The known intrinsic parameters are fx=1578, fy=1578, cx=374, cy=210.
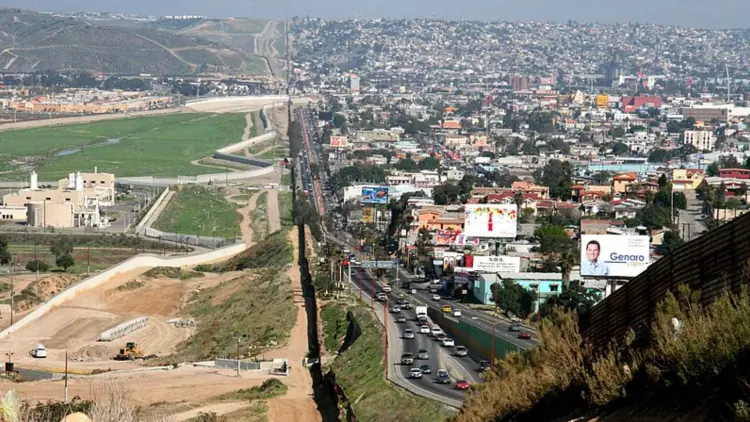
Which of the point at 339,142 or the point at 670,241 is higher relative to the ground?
the point at 670,241

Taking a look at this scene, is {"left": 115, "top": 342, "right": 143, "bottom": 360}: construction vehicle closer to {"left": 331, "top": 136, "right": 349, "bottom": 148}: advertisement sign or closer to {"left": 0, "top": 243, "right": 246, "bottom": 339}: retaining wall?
{"left": 0, "top": 243, "right": 246, "bottom": 339}: retaining wall

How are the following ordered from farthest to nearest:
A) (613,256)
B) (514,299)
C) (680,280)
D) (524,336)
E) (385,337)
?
(514,299) → (613,256) → (524,336) → (385,337) → (680,280)

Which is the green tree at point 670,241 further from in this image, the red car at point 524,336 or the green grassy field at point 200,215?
the green grassy field at point 200,215

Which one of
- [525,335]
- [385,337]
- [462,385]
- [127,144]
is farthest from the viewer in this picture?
[127,144]

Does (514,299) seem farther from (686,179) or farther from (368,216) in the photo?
(686,179)

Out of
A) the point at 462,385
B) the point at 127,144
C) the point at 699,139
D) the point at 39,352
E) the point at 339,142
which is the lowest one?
the point at 127,144

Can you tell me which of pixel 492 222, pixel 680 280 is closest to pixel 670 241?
pixel 492 222

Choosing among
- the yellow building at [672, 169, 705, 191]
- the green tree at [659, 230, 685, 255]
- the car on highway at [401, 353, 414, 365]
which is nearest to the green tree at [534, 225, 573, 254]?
the green tree at [659, 230, 685, 255]

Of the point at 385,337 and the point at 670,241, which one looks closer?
the point at 385,337
